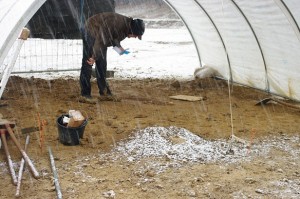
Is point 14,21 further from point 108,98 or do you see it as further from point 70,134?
point 108,98

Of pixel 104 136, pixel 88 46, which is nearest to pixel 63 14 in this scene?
pixel 88 46

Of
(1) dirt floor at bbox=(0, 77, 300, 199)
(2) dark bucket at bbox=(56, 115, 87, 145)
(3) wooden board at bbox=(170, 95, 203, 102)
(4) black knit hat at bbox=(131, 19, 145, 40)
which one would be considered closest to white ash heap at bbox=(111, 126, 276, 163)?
(1) dirt floor at bbox=(0, 77, 300, 199)

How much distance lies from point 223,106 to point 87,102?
112 inches

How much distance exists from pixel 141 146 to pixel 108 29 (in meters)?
2.62

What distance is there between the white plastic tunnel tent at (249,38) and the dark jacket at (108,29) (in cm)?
174

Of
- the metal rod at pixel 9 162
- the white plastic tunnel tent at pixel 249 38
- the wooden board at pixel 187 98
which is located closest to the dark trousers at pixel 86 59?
the white plastic tunnel tent at pixel 249 38

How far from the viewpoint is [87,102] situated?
24.4 ft

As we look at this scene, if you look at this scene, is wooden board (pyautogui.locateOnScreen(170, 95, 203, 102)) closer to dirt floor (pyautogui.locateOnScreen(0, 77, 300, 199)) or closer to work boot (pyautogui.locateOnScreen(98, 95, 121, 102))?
dirt floor (pyautogui.locateOnScreen(0, 77, 300, 199))

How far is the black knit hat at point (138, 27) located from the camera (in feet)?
21.7

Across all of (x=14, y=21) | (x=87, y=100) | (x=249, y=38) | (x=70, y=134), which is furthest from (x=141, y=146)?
(x=249, y=38)

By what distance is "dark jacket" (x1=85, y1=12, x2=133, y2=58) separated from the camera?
22.5ft

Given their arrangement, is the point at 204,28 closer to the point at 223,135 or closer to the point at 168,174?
the point at 223,135

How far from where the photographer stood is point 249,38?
862 centimetres

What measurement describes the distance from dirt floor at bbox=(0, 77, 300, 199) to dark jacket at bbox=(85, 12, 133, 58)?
128 cm
